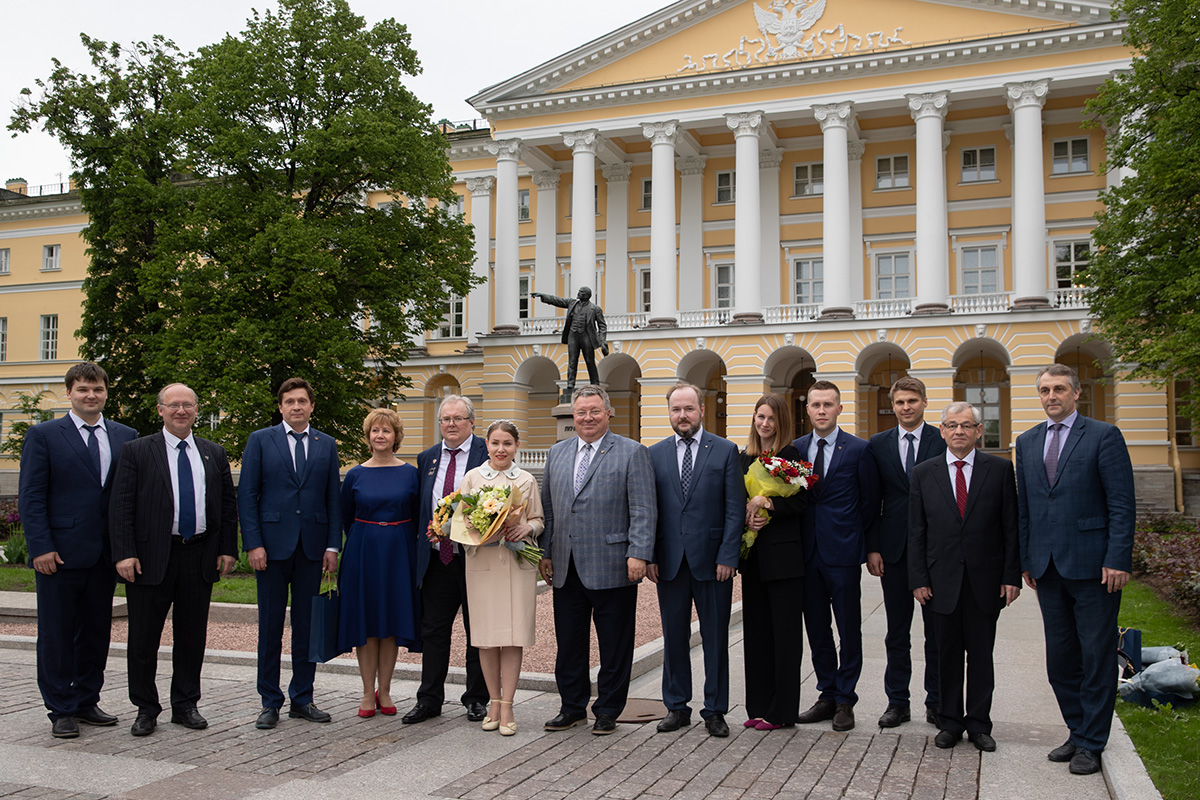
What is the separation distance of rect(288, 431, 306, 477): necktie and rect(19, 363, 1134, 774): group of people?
30 mm

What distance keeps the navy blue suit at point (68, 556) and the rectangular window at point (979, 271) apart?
36417 millimetres

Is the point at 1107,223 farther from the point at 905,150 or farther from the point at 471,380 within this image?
the point at 471,380

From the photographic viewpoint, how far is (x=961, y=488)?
7.18 m

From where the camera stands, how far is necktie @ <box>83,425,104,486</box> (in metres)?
7.82

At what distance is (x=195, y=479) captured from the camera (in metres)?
7.74

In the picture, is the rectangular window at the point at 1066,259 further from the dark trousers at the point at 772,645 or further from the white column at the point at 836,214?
the dark trousers at the point at 772,645

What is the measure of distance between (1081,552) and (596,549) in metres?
3.15

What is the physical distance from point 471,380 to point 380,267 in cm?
1709

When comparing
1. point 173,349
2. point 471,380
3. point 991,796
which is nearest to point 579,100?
point 471,380

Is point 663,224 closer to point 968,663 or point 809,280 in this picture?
point 809,280

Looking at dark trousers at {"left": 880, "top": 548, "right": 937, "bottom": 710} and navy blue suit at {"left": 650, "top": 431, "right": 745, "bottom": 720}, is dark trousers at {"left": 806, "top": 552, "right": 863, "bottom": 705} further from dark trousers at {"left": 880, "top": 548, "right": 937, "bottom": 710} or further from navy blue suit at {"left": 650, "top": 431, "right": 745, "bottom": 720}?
navy blue suit at {"left": 650, "top": 431, "right": 745, "bottom": 720}

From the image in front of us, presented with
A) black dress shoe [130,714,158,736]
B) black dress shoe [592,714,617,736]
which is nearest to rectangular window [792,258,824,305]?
black dress shoe [592,714,617,736]

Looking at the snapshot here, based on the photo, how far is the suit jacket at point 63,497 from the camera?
7.52m

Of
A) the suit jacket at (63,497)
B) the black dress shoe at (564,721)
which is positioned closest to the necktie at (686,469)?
the black dress shoe at (564,721)
